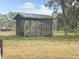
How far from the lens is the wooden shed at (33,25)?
38844mm

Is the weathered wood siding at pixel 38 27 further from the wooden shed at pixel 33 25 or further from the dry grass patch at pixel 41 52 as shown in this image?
the dry grass patch at pixel 41 52

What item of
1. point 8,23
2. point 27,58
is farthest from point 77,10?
point 8,23

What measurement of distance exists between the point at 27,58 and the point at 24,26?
27.1 metres

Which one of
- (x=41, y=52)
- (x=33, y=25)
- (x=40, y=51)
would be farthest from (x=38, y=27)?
(x=41, y=52)

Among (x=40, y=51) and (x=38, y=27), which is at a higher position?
(x=38, y=27)

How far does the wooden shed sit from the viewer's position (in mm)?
38844

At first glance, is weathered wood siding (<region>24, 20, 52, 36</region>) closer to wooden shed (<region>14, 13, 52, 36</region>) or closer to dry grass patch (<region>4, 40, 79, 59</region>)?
wooden shed (<region>14, 13, 52, 36</region>)

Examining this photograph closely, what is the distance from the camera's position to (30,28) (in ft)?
129

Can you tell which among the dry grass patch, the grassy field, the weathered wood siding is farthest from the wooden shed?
the dry grass patch

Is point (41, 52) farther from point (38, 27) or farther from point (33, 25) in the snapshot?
point (38, 27)

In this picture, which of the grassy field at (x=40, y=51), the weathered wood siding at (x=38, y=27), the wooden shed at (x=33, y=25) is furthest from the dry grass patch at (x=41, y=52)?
the weathered wood siding at (x=38, y=27)

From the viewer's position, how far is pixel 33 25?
39.5m

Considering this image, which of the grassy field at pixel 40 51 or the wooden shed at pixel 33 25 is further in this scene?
the wooden shed at pixel 33 25

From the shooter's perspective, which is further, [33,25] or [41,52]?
[33,25]
